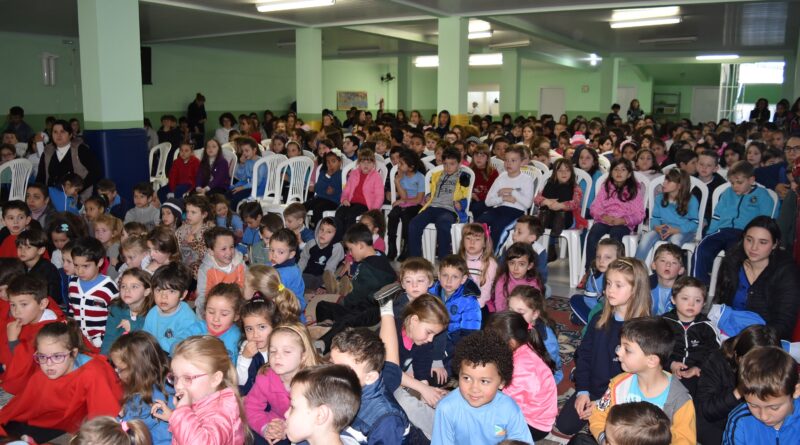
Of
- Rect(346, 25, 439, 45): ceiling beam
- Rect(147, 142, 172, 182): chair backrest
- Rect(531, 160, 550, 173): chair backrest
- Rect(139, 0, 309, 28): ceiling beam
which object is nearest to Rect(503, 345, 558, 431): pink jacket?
Rect(531, 160, 550, 173): chair backrest

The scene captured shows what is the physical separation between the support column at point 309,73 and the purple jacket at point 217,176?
13.6ft

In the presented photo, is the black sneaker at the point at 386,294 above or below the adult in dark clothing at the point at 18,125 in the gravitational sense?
below

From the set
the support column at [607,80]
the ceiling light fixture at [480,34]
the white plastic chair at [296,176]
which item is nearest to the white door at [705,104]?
the support column at [607,80]

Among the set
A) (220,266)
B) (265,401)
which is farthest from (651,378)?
(220,266)

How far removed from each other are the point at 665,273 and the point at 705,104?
79.2ft

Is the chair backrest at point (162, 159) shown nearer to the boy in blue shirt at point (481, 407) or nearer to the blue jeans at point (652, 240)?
the blue jeans at point (652, 240)

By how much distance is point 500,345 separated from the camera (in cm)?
231

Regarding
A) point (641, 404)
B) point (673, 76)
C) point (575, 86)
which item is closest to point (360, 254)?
point (641, 404)

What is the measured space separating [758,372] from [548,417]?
2.57 feet

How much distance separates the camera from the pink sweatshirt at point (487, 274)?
13.4 ft

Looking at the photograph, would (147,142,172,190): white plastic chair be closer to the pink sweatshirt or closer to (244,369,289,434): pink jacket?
the pink sweatshirt

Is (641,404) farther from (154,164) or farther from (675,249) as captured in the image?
(154,164)

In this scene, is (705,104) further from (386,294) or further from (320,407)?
(320,407)

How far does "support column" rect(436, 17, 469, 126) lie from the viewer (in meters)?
9.88
